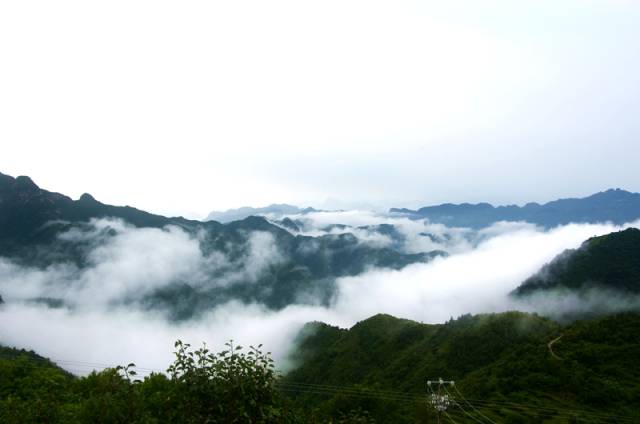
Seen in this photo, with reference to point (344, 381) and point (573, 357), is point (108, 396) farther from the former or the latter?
point (344, 381)

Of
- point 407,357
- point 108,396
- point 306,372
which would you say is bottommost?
point 306,372

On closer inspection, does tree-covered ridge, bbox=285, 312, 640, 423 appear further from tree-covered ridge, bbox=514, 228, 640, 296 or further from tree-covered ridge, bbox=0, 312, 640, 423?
tree-covered ridge, bbox=514, 228, 640, 296

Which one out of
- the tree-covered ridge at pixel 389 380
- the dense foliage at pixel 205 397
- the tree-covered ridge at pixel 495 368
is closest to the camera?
the dense foliage at pixel 205 397

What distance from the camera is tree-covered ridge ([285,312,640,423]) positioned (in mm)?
78625

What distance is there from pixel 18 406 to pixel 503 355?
134745 mm

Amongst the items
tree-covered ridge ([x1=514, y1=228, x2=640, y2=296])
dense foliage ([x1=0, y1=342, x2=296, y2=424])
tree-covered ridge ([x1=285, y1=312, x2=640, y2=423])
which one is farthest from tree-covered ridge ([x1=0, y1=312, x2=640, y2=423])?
tree-covered ridge ([x1=514, y1=228, x2=640, y2=296])

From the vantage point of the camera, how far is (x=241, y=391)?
1185 cm

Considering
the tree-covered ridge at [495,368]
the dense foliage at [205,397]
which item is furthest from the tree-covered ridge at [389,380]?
the tree-covered ridge at [495,368]

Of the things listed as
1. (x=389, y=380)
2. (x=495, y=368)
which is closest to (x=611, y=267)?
(x=495, y=368)

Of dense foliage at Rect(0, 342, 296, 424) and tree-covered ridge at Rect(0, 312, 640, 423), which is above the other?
dense foliage at Rect(0, 342, 296, 424)

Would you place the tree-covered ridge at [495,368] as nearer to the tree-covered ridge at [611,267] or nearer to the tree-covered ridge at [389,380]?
the tree-covered ridge at [389,380]

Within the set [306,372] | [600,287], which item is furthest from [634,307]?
[306,372]

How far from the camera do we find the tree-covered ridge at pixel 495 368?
258 ft

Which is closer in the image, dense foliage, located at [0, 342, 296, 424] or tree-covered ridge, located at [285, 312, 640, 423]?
dense foliage, located at [0, 342, 296, 424]
